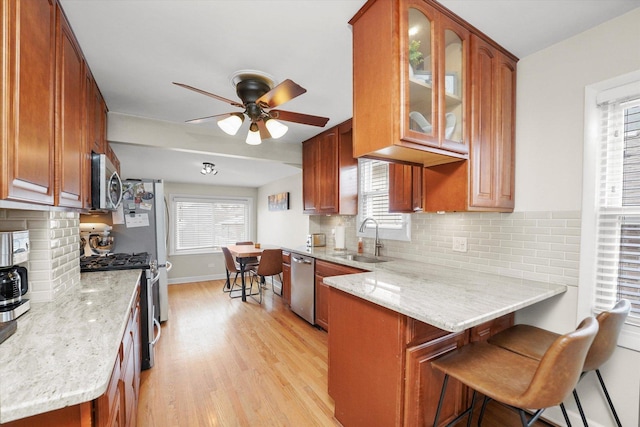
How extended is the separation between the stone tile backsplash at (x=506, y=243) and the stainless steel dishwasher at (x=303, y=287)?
3.58 feet

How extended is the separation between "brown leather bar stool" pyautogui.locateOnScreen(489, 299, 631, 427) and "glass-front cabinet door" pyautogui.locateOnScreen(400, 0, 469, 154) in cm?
103

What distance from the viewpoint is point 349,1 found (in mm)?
1313

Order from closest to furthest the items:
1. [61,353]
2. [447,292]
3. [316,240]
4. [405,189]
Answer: [61,353]
[447,292]
[405,189]
[316,240]

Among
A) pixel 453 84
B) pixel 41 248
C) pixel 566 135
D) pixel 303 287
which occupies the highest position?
pixel 453 84

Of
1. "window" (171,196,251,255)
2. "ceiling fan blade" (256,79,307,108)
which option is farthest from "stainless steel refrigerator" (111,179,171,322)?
"window" (171,196,251,255)

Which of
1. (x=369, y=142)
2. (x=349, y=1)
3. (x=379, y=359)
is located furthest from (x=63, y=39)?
(x=379, y=359)

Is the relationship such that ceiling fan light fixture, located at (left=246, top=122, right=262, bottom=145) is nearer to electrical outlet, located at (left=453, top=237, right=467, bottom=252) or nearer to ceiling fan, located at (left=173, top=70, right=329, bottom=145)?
ceiling fan, located at (left=173, top=70, right=329, bottom=145)

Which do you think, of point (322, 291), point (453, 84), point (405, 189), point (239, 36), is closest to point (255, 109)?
point (239, 36)

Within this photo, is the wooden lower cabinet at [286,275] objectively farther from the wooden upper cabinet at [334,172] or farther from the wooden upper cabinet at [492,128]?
the wooden upper cabinet at [492,128]

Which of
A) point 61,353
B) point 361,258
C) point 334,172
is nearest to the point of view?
point 61,353

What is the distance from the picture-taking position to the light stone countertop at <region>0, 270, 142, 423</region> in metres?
0.68

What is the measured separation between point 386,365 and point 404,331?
0.74 ft

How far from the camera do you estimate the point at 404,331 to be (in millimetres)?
1283

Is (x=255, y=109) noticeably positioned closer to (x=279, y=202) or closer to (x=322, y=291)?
(x=322, y=291)
